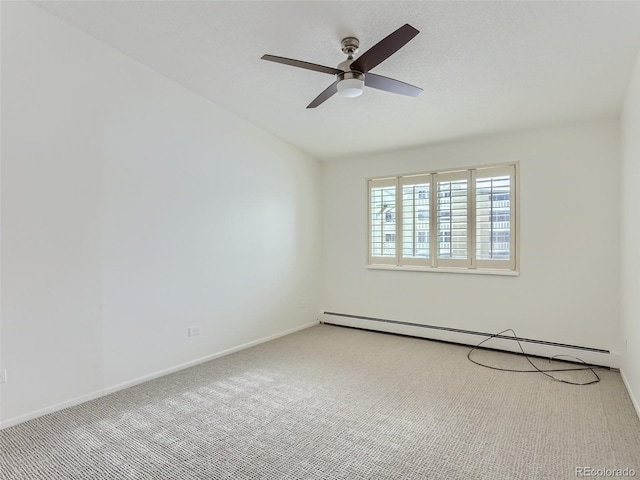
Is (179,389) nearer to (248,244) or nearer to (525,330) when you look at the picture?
(248,244)

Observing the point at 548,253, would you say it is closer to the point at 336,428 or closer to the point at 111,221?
the point at 336,428

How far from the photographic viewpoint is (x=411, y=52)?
2.83 metres

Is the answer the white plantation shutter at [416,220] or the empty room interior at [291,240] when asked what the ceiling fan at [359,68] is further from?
the white plantation shutter at [416,220]

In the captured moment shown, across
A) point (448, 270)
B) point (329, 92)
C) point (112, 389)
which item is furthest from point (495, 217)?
point (112, 389)

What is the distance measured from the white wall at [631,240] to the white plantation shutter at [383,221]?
246 centimetres

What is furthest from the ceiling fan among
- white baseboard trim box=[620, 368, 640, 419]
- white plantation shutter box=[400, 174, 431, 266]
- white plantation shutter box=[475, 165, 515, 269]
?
white baseboard trim box=[620, 368, 640, 419]

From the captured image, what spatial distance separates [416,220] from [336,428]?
3096 millimetres

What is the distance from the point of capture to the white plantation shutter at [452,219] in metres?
4.51

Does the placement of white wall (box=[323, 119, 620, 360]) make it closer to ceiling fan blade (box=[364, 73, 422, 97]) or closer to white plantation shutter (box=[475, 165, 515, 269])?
white plantation shutter (box=[475, 165, 515, 269])

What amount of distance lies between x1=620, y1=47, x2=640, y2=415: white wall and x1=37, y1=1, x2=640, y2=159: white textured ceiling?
12.0 inches

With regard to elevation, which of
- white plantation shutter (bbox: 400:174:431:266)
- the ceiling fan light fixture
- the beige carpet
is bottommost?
the beige carpet

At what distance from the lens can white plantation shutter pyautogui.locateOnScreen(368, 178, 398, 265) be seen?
5.12m

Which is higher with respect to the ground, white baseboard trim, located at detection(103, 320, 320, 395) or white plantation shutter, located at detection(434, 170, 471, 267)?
white plantation shutter, located at detection(434, 170, 471, 267)

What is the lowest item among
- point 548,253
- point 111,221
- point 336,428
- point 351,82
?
point 336,428
